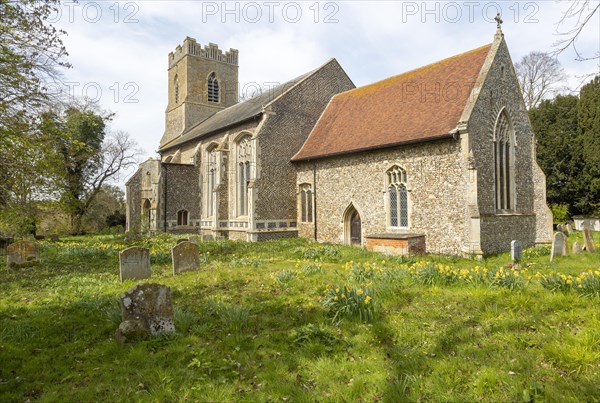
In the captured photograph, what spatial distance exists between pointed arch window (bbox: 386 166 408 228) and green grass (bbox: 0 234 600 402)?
6.17 metres

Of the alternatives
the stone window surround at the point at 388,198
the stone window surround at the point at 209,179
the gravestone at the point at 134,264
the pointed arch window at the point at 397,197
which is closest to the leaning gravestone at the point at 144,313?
the gravestone at the point at 134,264

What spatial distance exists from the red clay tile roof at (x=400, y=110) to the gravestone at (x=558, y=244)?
15.0 ft

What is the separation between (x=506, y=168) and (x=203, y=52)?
991 inches

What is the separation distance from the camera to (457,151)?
11.9 m

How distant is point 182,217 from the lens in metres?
23.2

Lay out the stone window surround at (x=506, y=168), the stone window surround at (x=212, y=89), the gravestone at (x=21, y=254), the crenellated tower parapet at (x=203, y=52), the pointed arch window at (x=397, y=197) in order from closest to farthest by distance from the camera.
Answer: the gravestone at (x=21, y=254)
the stone window surround at (x=506, y=168)
the pointed arch window at (x=397, y=197)
the crenellated tower parapet at (x=203, y=52)
the stone window surround at (x=212, y=89)

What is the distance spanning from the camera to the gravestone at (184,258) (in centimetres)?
890

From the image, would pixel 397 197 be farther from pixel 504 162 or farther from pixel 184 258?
pixel 184 258

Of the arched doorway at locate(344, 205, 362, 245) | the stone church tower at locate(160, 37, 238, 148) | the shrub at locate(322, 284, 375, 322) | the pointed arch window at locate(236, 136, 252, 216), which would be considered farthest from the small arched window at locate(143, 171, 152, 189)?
the shrub at locate(322, 284, 375, 322)

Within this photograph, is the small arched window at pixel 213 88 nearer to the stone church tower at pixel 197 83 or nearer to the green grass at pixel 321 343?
the stone church tower at pixel 197 83

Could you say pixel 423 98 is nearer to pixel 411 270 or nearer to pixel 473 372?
pixel 411 270

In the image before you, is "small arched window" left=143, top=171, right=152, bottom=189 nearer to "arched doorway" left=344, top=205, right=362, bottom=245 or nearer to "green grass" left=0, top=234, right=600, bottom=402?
"arched doorway" left=344, top=205, right=362, bottom=245

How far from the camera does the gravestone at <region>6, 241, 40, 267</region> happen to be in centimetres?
1062

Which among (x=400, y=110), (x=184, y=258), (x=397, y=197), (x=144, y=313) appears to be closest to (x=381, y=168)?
(x=397, y=197)
